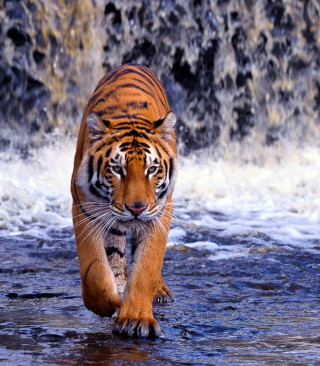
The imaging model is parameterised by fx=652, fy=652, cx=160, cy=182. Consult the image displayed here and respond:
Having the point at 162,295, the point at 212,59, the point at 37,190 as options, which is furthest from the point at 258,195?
the point at 162,295

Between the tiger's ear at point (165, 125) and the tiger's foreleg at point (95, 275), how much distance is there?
0.51 m

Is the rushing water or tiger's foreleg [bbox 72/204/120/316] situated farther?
tiger's foreleg [bbox 72/204/120/316]

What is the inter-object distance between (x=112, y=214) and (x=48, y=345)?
66cm

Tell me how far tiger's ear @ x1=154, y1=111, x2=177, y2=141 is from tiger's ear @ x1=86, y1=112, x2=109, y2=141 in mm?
232

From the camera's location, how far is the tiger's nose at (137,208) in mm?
2639

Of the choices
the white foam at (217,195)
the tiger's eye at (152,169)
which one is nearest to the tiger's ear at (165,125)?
the tiger's eye at (152,169)

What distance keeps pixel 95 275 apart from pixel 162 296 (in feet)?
2.14

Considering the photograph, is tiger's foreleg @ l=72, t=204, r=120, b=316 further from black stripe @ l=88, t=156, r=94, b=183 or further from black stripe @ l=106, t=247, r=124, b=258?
black stripe @ l=106, t=247, r=124, b=258

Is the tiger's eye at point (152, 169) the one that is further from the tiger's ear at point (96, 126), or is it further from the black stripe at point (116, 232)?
the black stripe at point (116, 232)

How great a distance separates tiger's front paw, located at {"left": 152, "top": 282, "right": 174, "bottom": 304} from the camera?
3453 mm

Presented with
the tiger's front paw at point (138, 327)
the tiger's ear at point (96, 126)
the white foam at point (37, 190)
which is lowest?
the tiger's front paw at point (138, 327)

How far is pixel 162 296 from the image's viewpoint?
3.46 meters

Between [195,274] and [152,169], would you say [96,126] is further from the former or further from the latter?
[195,274]

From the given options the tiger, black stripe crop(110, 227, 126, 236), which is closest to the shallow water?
the tiger
